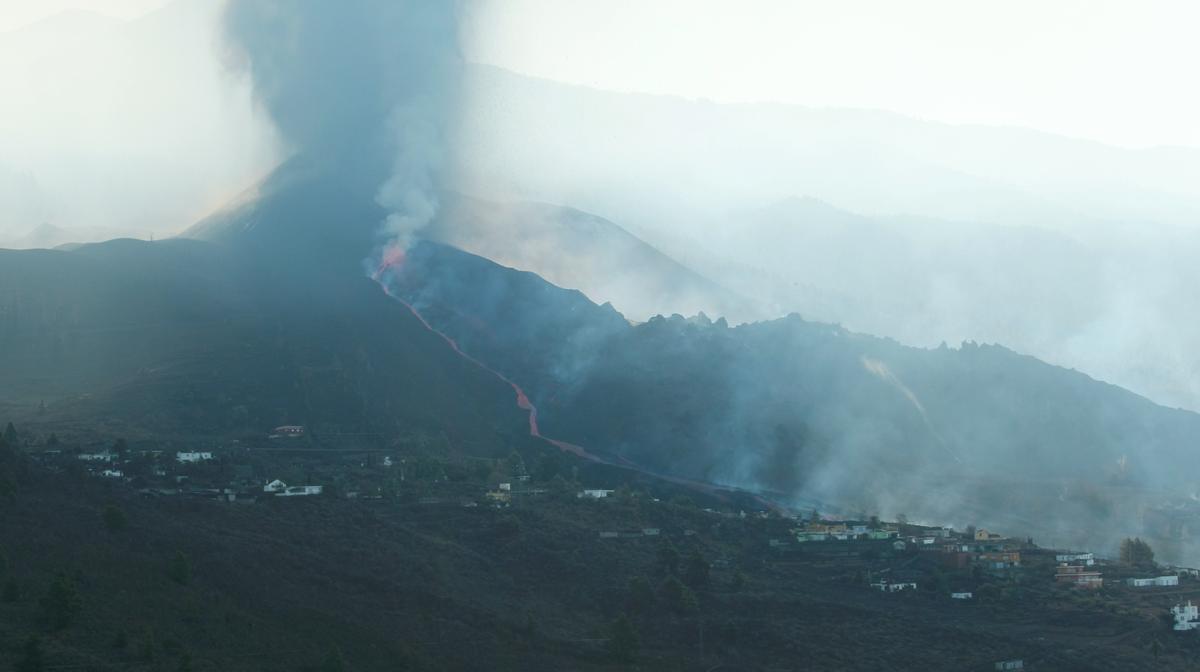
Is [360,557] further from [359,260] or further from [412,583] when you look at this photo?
[359,260]

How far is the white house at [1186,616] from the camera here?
70.1 m

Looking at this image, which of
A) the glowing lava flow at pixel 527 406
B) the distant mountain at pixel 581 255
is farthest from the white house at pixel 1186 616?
the distant mountain at pixel 581 255

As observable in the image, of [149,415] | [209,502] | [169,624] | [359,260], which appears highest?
[359,260]

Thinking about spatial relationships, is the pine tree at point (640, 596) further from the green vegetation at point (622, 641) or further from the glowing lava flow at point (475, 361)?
the glowing lava flow at point (475, 361)

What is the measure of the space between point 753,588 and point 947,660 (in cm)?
1179

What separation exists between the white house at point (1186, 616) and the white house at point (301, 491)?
45.5 metres

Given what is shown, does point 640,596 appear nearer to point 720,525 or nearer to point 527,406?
point 720,525

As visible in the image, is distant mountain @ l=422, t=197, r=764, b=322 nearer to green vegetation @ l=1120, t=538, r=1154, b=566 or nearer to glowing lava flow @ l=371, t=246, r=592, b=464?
glowing lava flow @ l=371, t=246, r=592, b=464

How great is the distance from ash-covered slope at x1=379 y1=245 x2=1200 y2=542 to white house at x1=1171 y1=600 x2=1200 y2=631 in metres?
28.8

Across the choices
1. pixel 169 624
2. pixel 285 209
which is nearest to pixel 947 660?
pixel 169 624

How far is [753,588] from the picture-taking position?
73312 millimetres

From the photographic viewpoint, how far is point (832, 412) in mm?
114438

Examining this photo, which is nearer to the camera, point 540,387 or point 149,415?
point 149,415

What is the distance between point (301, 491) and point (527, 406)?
37310 millimetres
